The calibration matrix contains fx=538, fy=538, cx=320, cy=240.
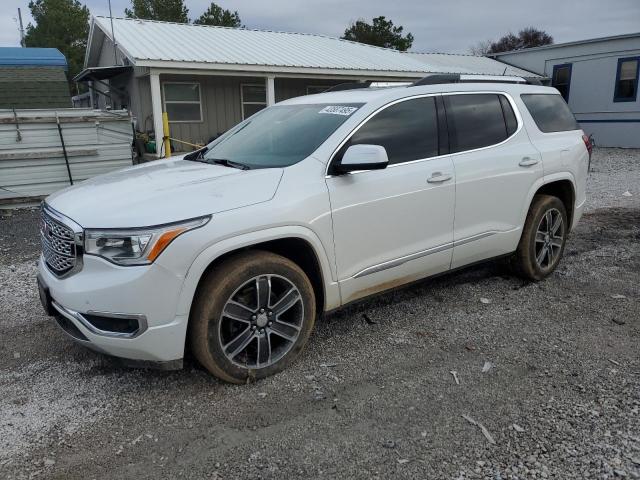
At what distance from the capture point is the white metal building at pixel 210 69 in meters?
13.9

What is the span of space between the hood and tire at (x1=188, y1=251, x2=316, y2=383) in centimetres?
38

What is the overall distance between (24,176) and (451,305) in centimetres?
860

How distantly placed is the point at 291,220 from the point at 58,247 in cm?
143

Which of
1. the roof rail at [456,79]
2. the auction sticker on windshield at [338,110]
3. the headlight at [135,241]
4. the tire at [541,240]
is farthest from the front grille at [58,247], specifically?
the tire at [541,240]

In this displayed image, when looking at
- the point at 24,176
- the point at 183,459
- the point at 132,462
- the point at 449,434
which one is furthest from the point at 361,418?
the point at 24,176

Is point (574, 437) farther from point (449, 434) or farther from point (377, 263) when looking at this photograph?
point (377, 263)

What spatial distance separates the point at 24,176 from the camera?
9.91 m

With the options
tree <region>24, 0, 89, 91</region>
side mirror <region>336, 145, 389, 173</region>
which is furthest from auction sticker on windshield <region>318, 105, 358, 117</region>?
tree <region>24, 0, 89, 91</region>

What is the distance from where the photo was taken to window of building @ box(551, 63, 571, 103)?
22205 mm

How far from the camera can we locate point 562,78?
22.6 metres

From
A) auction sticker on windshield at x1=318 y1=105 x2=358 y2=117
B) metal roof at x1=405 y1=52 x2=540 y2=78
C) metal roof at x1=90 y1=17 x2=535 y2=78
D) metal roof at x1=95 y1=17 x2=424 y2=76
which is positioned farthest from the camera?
metal roof at x1=405 y1=52 x2=540 y2=78

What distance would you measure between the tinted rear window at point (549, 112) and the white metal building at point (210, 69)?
9979mm

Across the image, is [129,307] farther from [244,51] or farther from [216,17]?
[216,17]

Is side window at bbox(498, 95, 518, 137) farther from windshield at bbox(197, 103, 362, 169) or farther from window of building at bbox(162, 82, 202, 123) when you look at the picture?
window of building at bbox(162, 82, 202, 123)
